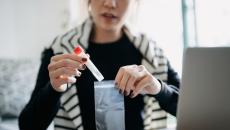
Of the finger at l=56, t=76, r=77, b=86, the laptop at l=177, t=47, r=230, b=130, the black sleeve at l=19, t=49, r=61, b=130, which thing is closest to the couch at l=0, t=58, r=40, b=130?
the black sleeve at l=19, t=49, r=61, b=130

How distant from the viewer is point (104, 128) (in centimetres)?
69

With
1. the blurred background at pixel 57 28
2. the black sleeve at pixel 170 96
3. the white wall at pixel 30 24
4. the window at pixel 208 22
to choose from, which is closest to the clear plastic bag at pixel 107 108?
the black sleeve at pixel 170 96

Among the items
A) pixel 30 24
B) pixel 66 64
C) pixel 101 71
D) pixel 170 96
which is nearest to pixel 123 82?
pixel 66 64

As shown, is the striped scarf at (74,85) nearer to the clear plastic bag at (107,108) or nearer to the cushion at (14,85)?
the clear plastic bag at (107,108)

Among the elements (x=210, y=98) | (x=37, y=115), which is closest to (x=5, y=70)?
(x=37, y=115)

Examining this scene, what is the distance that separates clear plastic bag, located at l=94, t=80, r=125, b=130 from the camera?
0.68 metres

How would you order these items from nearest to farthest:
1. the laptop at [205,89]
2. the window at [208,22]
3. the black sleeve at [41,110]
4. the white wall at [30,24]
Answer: the laptop at [205,89] < the black sleeve at [41,110] < the window at [208,22] < the white wall at [30,24]

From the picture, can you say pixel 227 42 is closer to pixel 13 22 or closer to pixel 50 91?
pixel 50 91

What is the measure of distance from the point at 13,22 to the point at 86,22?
72.1 inches

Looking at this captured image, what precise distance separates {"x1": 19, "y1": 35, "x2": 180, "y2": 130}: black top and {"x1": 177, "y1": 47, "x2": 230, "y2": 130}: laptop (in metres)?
0.27

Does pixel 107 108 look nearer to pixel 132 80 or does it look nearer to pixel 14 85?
pixel 132 80

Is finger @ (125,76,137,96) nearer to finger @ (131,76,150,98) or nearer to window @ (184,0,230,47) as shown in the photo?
finger @ (131,76,150,98)

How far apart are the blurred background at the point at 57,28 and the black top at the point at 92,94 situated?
66cm

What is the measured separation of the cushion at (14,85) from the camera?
2.20 metres
